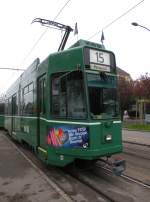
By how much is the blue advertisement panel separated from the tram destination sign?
165 centimetres

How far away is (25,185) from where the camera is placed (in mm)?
8680

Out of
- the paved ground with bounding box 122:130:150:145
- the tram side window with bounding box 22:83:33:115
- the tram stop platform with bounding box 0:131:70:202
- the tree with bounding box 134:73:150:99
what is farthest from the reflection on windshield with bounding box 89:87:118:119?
the tree with bounding box 134:73:150:99

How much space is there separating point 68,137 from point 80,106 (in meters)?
0.84

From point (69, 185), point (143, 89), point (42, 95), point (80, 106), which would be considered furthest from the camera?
point (143, 89)

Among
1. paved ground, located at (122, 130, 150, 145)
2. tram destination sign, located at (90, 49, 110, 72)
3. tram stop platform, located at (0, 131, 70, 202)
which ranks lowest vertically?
tram stop platform, located at (0, 131, 70, 202)

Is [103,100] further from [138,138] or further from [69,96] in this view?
[138,138]

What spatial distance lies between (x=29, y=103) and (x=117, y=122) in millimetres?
4321

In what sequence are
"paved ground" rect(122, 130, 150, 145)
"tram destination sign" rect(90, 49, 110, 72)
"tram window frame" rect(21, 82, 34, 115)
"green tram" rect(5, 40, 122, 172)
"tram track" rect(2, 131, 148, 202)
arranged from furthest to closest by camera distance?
"paved ground" rect(122, 130, 150, 145), "tram window frame" rect(21, 82, 34, 115), "tram destination sign" rect(90, 49, 110, 72), "green tram" rect(5, 40, 122, 172), "tram track" rect(2, 131, 148, 202)

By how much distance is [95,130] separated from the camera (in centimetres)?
866

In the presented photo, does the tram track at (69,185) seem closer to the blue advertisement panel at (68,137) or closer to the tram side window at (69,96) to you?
the blue advertisement panel at (68,137)

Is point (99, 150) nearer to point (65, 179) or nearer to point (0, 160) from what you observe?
point (65, 179)

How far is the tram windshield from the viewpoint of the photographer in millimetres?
8859

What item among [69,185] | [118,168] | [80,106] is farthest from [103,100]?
[69,185]

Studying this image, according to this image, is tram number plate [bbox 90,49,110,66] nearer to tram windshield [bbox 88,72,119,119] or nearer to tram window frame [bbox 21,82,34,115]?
tram windshield [bbox 88,72,119,119]
